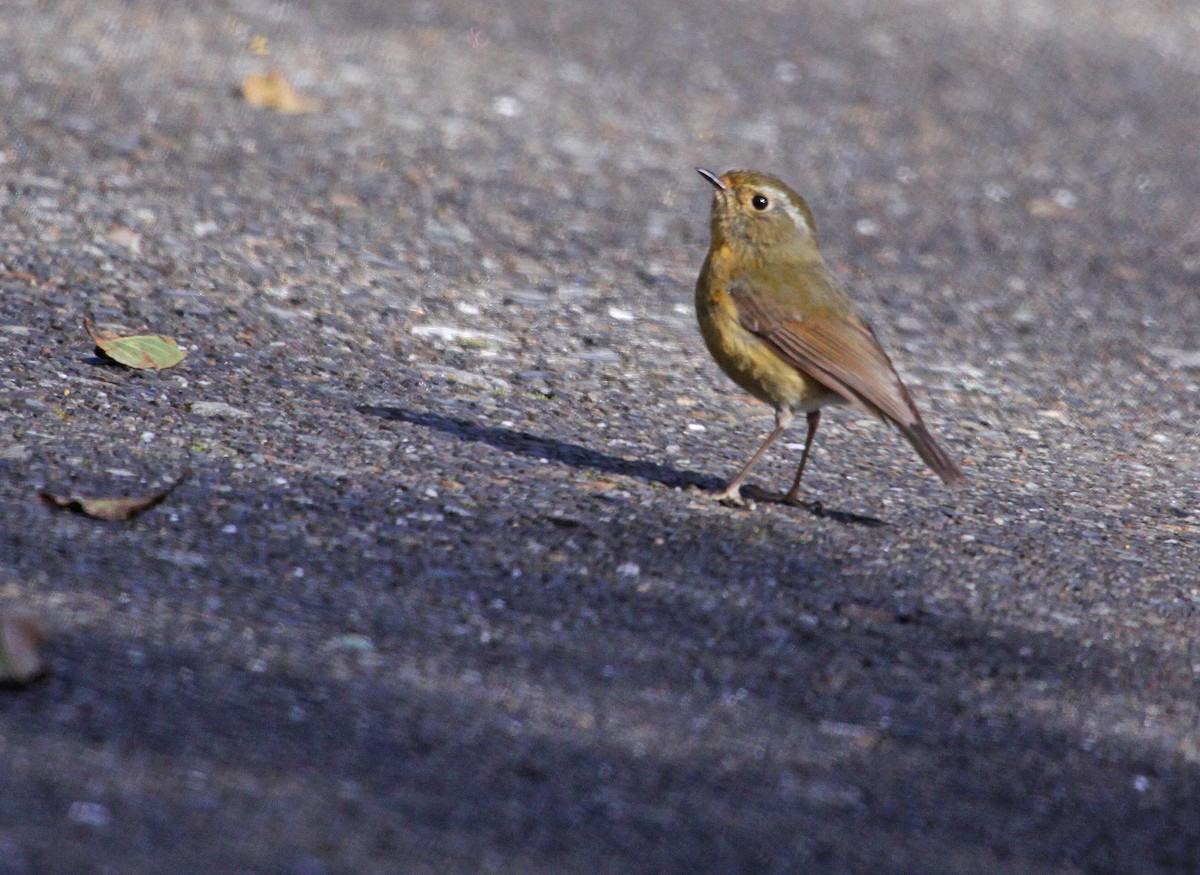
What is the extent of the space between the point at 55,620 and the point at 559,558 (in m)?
1.27

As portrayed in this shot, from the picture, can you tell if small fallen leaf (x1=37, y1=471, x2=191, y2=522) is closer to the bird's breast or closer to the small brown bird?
the small brown bird

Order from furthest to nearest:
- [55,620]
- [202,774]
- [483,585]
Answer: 1. [483,585]
2. [55,620]
3. [202,774]

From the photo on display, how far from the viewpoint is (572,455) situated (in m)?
5.09

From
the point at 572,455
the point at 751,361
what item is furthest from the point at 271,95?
the point at 751,361

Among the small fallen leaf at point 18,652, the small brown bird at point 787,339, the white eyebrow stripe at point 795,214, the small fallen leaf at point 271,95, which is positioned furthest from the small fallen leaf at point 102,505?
the small fallen leaf at point 271,95

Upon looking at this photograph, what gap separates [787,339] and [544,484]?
34.9 inches

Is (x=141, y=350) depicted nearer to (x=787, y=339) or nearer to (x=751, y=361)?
(x=751, y=361)

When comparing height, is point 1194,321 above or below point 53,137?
above

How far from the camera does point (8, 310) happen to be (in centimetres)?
552

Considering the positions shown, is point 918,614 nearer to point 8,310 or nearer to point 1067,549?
point 1067,549

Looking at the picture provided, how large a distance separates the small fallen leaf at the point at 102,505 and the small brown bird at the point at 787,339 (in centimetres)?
166

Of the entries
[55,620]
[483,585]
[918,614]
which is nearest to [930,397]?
[918,614]

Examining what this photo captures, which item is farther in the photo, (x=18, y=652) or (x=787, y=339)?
(x=787, y=339)

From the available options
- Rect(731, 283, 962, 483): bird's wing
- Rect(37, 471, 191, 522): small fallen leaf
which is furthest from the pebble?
Rect(731, 283, 962, 483): bird's wing
